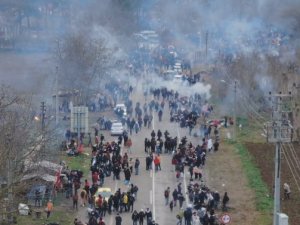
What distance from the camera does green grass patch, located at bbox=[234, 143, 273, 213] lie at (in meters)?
32.4

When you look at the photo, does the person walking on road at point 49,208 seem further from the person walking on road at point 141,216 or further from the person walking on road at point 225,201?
the person walking on road at point 225,201

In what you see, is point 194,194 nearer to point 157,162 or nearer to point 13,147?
point 157,162

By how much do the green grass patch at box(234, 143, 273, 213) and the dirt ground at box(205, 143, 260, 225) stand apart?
0.67ft

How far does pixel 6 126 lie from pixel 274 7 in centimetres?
2522

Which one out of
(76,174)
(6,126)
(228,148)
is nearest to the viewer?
(6,126)

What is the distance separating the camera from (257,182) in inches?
1398

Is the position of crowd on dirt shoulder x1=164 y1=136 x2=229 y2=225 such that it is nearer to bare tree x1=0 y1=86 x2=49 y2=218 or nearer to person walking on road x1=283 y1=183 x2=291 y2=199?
person walking on road x1=283 y1=183 x2=291 y2=199

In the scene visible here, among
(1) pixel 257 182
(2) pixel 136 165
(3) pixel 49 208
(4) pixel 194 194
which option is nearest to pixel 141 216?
(4) pixel 194 194

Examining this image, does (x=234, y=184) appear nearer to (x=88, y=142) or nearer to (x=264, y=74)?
(x=88, y=142)

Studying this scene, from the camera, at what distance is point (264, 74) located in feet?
172

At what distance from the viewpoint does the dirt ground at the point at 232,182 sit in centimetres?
3164

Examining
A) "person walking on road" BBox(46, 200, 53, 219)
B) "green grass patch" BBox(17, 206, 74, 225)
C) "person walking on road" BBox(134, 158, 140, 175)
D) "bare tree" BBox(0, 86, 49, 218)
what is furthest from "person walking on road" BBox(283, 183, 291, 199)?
"bare tree" BBox(0, 86, 49, 218)

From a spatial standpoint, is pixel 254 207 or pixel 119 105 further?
pixel 119 105

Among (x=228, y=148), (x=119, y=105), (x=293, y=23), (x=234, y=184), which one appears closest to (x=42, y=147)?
(x=234, y=184)
